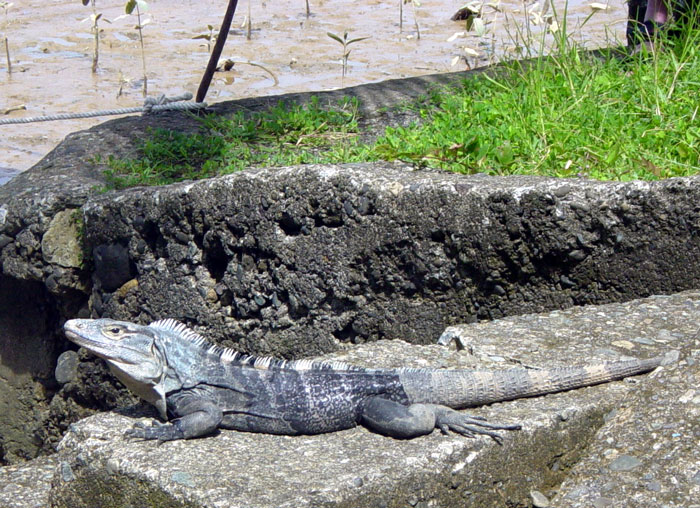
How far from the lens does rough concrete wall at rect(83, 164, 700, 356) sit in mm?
3809

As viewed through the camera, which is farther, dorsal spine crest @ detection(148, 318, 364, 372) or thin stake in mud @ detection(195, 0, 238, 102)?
thin stake in mud @ detection(195, 0, 238, 102)

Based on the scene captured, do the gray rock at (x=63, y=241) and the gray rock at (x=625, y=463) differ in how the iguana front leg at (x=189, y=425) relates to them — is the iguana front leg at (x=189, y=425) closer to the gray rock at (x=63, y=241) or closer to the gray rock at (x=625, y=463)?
the gray rock at (x=625, y=463)

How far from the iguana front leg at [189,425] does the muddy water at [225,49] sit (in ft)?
16.5

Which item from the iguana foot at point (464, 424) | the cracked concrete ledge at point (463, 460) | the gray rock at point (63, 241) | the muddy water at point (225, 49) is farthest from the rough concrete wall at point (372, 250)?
the muddy water at point (225, 49)

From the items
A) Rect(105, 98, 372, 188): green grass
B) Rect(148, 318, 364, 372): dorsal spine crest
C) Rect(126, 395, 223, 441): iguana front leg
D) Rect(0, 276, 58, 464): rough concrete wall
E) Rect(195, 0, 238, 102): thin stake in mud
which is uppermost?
Rect(195, 0, 238, 102): thin stake in mud

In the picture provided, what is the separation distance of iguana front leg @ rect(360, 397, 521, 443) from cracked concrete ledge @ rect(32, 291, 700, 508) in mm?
33

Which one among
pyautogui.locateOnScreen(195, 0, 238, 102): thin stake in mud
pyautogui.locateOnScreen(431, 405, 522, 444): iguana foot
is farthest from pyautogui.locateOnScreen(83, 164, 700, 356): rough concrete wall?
pyautogui.locateOnScreen(195, 0, 238, 102): thin stake in mud

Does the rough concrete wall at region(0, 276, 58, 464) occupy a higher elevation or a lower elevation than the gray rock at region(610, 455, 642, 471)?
lower

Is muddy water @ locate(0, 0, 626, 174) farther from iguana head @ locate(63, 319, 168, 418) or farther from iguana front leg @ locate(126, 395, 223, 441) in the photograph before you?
iguana front leg @ locate(126, 395, 223, 441)

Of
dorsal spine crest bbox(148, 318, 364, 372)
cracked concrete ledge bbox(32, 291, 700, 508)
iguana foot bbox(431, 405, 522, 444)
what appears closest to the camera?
cracked concrete ledge bbox(32, 291, 700, 508)

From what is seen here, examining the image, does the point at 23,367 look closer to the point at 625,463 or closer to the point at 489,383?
the point at 489,383

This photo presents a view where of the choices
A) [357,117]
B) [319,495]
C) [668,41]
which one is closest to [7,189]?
[357,117]

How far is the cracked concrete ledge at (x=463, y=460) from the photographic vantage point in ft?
8.75

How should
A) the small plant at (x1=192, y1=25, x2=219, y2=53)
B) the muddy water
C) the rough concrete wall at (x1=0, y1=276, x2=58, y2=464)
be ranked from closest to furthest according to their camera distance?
the rough concrete wall at (x1=0, y1=276, x2=58, y2=464), the small plant at (x1=192, y1=25, x2=219, y2=53), the muddy water
